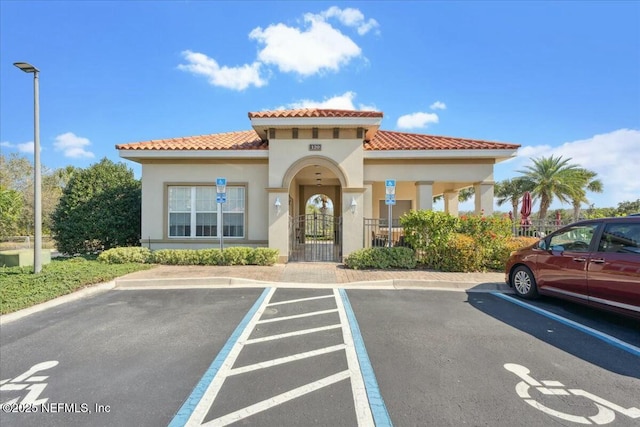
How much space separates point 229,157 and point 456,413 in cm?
1095

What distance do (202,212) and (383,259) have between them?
23.8 feet

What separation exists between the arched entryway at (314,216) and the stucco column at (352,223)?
340 millimetres

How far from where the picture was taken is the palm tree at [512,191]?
2398cm

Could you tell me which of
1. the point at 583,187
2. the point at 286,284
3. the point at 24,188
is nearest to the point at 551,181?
the point at 583,187

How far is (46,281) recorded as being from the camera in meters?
7.44

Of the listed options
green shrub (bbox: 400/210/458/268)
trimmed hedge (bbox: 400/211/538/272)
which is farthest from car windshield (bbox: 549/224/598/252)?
green shrub (bbox: 400/210/458/268)

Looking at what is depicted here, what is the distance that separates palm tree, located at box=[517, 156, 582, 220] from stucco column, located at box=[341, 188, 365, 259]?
17.8 meters

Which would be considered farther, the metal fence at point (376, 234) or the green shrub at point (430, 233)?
the metal fence at point (376, 234)

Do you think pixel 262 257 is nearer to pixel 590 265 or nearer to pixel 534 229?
pixel 590 265

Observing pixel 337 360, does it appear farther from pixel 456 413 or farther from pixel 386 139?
pixel 386 139

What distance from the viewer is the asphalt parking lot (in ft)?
9.86

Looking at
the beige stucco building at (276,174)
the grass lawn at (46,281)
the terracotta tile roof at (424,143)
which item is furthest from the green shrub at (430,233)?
the grass lawn at (46,281)

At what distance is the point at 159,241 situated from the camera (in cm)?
1216

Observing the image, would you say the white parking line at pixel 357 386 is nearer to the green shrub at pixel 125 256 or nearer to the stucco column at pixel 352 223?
the stucco column at pixel 352 223
